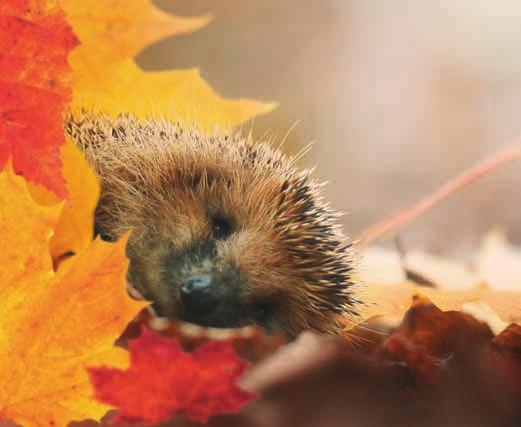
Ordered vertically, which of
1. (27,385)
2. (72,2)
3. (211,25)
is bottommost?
(211,25)

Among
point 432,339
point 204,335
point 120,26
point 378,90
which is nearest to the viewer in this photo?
point 204,335

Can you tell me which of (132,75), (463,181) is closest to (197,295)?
(132,75)

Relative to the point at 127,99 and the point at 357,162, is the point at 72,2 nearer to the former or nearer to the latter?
the point at 127,99

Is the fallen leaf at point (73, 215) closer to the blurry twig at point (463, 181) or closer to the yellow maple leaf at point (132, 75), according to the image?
the yellow maple leaf at point (132, 75)

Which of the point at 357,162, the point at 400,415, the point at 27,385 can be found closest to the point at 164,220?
the point at 27,385

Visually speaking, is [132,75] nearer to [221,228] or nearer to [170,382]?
[221,228]

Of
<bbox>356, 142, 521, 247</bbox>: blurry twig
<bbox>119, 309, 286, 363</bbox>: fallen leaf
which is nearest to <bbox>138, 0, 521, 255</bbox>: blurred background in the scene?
<bbox>356, 142, 521, 247</bbox>: blurry twig

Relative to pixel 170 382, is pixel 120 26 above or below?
above
